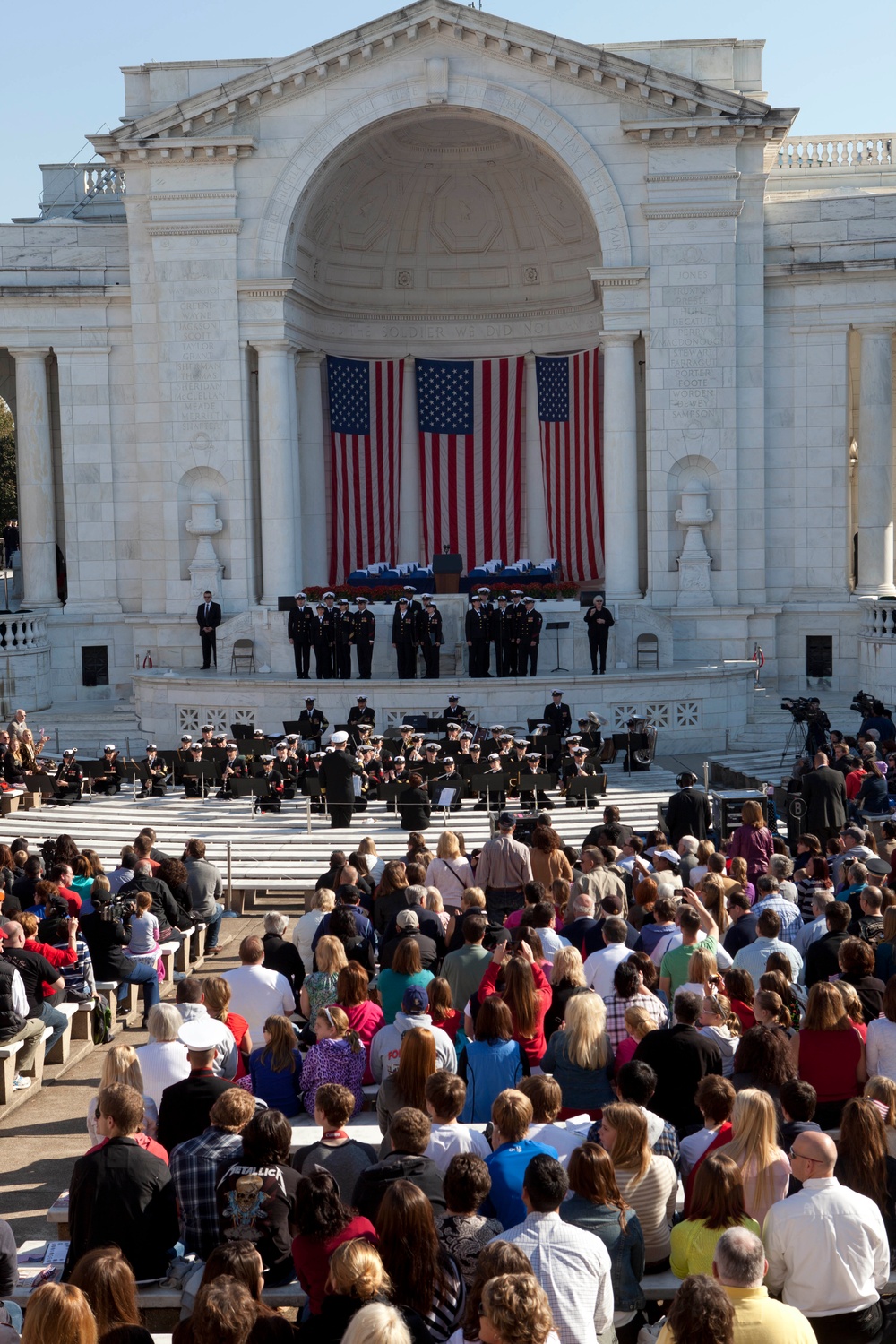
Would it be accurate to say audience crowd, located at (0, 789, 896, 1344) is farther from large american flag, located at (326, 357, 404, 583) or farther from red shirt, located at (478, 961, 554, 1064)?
large american flag, located at (326, 357, 404, 583)

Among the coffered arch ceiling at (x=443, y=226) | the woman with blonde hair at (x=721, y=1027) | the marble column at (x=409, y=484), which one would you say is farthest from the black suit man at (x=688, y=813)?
the marble column at (x=409, y=484)

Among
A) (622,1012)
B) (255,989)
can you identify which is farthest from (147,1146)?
(622,1012)

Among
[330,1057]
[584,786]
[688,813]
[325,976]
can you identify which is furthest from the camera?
[584,786]

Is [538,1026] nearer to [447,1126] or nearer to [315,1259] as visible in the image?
[447,1126]

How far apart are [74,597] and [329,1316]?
36.0m

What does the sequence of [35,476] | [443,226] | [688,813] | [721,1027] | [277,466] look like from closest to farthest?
[721,1027] < [688,813] < [277,466] < [35,476] < [443,226]

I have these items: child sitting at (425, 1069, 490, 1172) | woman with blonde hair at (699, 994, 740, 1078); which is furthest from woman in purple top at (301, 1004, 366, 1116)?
woman with blonde hair at (699, 994, 740, 1078)

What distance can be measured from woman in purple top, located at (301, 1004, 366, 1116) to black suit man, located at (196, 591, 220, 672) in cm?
2766

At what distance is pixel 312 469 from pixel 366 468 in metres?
1.87

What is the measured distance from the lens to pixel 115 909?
16.3 meters

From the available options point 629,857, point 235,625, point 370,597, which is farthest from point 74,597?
point 629,857

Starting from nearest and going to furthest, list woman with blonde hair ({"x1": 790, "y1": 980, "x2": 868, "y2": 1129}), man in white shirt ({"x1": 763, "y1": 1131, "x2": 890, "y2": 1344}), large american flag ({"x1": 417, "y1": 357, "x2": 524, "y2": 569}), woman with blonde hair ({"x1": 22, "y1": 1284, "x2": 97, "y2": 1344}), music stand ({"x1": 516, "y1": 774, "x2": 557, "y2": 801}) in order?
woman with blonde hair ({"x1": 22, "y1": 1284, "x2": 97, "y2": 1344}) → man in white shirt ({"x1": 763, "y1": 1131, "x2": 890, "y2": 1344}) → woman with blonde hair ({"x1": 790, "y1": 980, "x2": 868, "y2": 1129}) → music stand ({"x1": 516, "y1": 774, "x2": 557, "y2": 801}) → large american flag ({"x1": 417, "y1": 357, "x2": 524, "y2": 569})

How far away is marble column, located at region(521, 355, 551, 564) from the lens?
44.1 m

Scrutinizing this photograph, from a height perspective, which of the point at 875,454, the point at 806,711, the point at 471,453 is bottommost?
the point at 806,711
